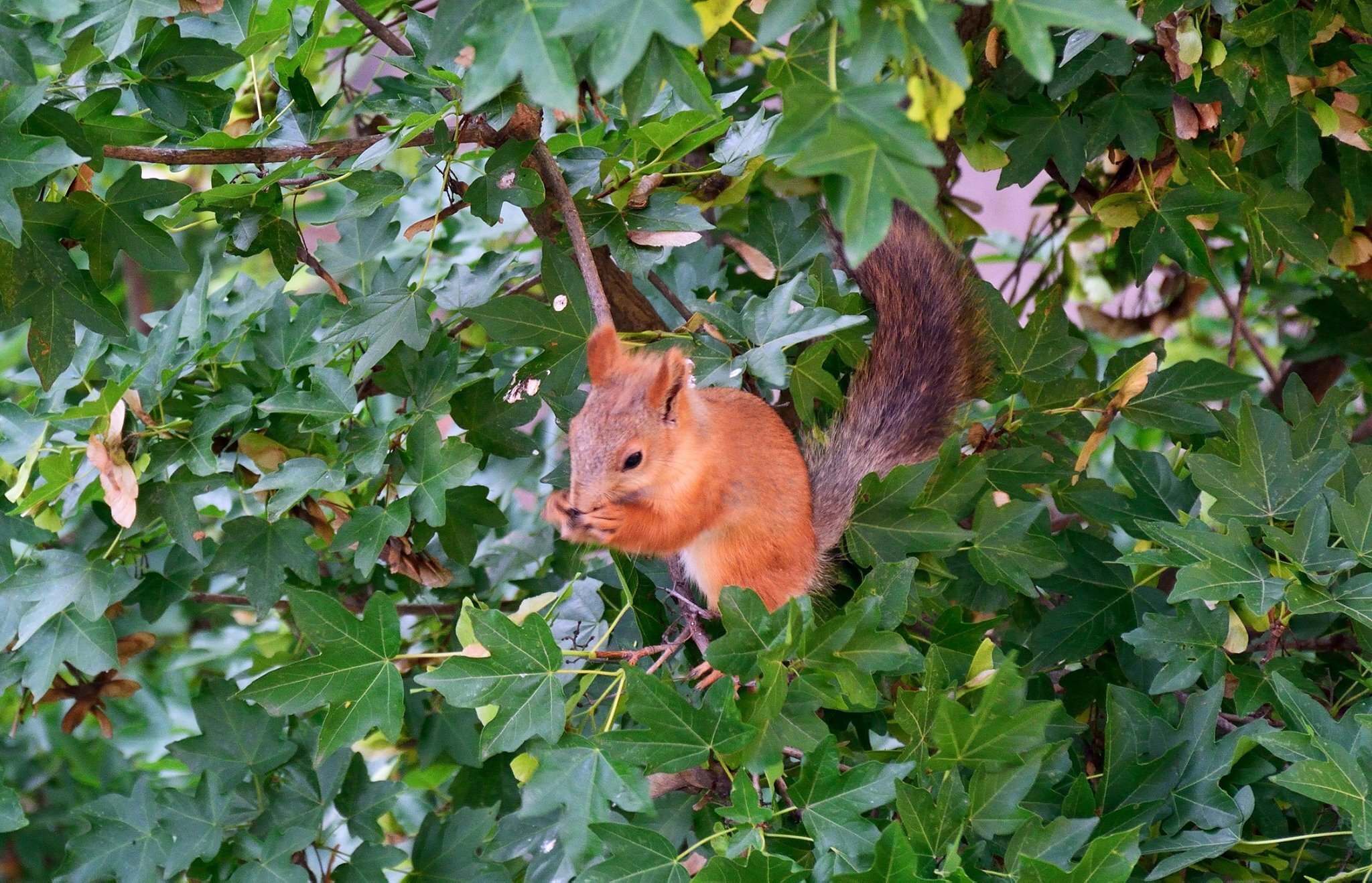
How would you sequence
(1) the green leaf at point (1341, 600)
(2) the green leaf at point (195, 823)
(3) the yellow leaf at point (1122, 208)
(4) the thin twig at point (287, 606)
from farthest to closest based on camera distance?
(4) the thin twig at point (287, 606)
(3) the yellow leaf at point (1122, 208)
(2) the green leaf at point (195, 823)
(1) the green leaf at point (1341, 600)

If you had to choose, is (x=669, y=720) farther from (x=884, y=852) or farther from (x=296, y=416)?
(x=296, y=416)

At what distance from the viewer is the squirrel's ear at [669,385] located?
3.20 ft

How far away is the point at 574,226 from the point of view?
0.97 meters

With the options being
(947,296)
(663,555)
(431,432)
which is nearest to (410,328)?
(431,432)

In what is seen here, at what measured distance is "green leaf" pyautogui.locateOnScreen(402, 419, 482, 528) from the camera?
1024 mm

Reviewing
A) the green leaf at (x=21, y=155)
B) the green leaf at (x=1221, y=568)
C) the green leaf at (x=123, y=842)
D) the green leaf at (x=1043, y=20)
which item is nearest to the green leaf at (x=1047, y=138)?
the green leaf at (x=1221, y=568)

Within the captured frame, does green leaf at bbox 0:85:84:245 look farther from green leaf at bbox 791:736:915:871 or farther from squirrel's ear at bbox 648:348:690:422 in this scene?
green leaf at bbox 791:736:915:871

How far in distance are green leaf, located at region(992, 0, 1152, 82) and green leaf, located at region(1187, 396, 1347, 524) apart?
0.54m

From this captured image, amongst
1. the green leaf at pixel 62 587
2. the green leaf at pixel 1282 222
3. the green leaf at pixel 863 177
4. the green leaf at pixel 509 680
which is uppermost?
the green leaf at pixel 863 177

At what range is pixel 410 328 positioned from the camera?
1.05 m

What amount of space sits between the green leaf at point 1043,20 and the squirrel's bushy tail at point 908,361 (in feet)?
2.05

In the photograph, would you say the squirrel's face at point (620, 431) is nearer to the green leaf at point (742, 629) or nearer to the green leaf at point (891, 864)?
the green leaf at point (742, 629)

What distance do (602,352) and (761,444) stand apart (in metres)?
0.21

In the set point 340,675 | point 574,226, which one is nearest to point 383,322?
point 574,226
